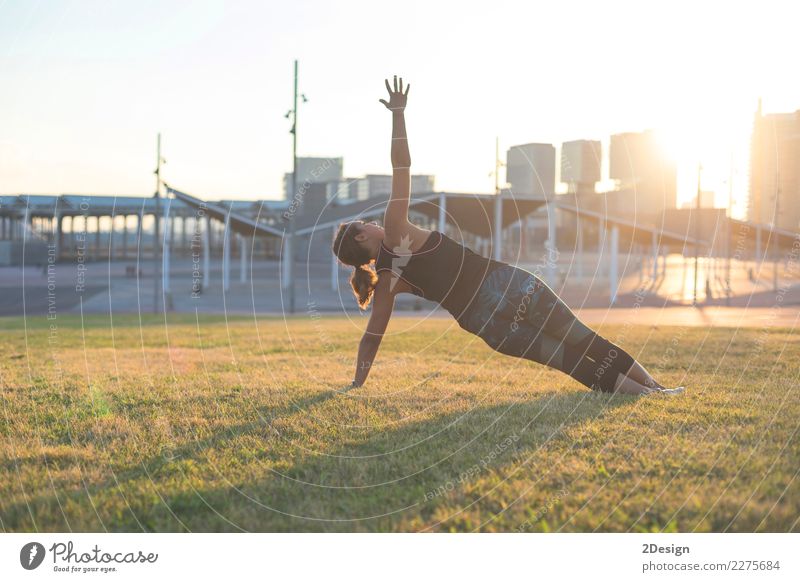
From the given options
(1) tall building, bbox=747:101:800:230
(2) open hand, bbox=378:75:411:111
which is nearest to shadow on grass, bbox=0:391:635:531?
(2) open hand, bbox=378:75:411:111

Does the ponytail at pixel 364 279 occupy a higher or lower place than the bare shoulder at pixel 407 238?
lower

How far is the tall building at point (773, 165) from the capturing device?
890cm

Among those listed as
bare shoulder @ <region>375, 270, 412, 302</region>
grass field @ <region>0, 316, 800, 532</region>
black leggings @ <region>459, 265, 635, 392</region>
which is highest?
bare shoulder @ <region>375, 270, 412, 302</region>

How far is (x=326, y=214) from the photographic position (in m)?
44.5

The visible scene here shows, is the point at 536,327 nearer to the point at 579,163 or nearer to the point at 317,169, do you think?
the point at 317,169

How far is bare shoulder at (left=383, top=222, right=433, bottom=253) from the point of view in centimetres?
620

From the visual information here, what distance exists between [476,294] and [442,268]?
36 centimetres

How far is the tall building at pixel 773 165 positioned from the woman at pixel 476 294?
351 centimetres

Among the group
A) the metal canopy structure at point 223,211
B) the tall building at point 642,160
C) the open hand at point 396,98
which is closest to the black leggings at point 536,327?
the open hand at point 396,98

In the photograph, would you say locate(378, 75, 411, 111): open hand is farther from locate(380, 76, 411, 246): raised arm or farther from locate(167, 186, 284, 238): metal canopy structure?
locate(167, 186, 284, 238): metal canopy structure

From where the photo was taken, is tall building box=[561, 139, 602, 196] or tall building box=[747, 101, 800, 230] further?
tall building box=[561, 139, 602, 196]

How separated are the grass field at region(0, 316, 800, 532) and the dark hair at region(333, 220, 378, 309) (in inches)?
38.1

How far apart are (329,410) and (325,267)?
58.2 meters

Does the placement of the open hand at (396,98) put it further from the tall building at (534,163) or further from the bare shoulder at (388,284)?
the tall building at (534,163)
